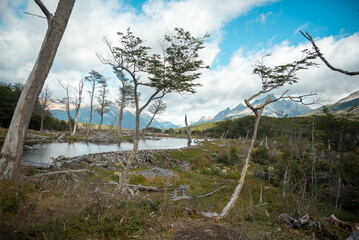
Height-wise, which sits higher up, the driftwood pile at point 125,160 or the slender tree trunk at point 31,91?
the slender tree trunk at point 31,91

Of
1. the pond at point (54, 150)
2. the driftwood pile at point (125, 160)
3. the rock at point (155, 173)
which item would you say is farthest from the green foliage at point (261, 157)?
the pond at point (54, 150)

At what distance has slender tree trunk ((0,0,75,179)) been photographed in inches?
178

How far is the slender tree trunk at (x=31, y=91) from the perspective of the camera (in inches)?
178

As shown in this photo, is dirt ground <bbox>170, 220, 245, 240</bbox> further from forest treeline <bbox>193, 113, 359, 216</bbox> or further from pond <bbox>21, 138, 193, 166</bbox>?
pond <bbox>21, 138, 193, 166</bbox>

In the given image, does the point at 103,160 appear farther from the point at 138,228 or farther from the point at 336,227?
the point at 336,227

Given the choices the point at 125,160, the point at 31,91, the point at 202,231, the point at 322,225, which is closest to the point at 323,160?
the point at 322,225

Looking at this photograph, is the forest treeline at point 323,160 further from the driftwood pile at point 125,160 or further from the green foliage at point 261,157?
the driftwood pile at point 125,160

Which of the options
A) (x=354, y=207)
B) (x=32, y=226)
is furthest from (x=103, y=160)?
(x=354, y=207)

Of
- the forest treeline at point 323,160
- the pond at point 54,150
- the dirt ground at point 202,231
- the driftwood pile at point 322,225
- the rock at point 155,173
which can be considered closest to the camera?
the dirt ground at point 202,231

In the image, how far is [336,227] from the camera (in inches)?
215

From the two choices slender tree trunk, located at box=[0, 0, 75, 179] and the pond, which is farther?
the pond

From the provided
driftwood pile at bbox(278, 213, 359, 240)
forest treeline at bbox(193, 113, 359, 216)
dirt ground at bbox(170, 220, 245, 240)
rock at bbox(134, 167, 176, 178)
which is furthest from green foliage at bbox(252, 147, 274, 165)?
dirt ground at bbox(170, 220, 245, 240)

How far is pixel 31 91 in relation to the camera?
15.9 ft

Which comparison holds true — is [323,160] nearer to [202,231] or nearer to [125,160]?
[202,231]
